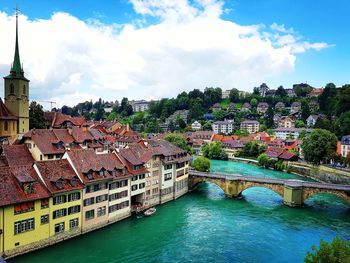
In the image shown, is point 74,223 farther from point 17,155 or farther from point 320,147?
point 320,147

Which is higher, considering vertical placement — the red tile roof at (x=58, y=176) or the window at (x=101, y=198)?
the red tile roof at (x=58, y=176)

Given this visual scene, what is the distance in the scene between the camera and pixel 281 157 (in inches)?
3932

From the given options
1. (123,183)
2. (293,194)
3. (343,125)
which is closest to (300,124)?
(343,125)

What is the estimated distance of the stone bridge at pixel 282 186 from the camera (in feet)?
176

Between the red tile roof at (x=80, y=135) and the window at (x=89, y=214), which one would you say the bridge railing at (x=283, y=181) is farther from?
the window at (x=89, y=214)

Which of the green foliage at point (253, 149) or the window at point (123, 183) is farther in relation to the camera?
the green foliage at point (253, 149)

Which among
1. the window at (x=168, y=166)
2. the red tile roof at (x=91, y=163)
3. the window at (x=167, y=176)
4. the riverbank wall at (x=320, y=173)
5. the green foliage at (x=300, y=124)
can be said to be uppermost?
the green foliage at (x=300, y=124)

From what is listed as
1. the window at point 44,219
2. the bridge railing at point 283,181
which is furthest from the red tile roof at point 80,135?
the window at point 44,219

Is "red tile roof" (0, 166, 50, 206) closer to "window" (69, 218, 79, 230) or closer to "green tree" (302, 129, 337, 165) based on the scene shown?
"window" (69, 218, 79, 230)

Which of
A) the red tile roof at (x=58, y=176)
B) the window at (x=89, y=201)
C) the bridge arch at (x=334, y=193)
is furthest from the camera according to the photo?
the bridge arch at (x=334, y=193)

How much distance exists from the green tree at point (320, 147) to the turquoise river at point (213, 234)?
29.6m

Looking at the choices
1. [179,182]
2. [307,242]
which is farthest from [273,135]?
[307,242]

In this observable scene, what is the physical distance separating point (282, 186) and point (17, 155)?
39881 mm

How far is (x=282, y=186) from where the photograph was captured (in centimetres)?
5631
